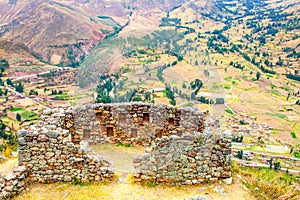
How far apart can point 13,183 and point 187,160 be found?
581cm

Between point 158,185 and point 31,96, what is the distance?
335ft

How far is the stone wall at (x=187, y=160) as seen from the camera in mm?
11148

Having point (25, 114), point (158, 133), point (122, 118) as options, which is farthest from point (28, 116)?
point (158, 133)

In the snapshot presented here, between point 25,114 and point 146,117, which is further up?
point 146,117

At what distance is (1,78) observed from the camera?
12862 cm

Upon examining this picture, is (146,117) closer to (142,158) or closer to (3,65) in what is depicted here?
(142,158)

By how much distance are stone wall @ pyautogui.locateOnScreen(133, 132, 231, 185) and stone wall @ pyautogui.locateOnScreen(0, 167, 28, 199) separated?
3.83 meters

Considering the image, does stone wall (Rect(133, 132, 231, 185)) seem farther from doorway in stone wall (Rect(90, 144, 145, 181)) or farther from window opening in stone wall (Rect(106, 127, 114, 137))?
window opening in stone wall (Rect(106, 127, 114, 137))

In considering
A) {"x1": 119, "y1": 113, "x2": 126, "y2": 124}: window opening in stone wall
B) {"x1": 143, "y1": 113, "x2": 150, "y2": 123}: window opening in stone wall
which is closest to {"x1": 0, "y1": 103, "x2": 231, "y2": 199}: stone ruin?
{"x1": 143, "y1": 113, "x2": 150, "y2": 123}: window opening in stone wall

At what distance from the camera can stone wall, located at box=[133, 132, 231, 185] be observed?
11.1m

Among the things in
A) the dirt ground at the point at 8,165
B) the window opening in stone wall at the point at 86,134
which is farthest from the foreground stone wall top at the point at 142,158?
the window opening in stone wall at the point at 86,134

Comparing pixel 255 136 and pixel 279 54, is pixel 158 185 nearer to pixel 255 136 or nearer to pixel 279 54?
pixel 255 136

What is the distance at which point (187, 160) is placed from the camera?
1130 centimetres

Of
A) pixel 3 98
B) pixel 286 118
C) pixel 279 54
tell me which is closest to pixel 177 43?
pixel 286 118
